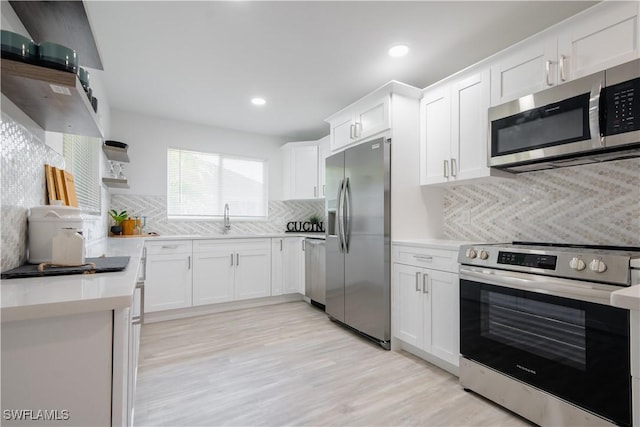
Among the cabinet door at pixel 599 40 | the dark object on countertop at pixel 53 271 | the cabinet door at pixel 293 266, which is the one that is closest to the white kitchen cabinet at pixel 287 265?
the cabinet door at pixel 293 266

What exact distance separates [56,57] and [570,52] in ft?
8.36

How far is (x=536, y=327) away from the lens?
5.63 feet

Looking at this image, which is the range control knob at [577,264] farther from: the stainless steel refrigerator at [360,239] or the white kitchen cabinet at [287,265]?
the white kitchen cabinet at [287,265]

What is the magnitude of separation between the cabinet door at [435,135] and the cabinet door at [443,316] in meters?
0.87

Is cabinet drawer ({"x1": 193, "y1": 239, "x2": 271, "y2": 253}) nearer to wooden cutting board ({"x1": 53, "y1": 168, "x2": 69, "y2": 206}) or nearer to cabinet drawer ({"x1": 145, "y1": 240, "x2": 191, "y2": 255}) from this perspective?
cabinet drawer ({"x1": 145, "y1": 240, "x2": 191, "y2": 255})

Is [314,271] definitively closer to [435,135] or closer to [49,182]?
[435,135]

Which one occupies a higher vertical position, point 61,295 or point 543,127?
point 543,127

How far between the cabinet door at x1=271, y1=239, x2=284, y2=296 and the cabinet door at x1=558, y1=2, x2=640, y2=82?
137 inches

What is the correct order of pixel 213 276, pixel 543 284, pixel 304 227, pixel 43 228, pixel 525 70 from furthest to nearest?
pixel 304 227
pixel 213 276
pixel 525 70
pixel 543 284
pixel 43 228

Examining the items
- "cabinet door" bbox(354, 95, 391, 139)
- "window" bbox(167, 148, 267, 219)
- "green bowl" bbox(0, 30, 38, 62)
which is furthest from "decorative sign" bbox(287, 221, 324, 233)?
"green bowl" bbox(0, 30, 38, 62)

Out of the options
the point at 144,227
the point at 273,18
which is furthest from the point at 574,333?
the point at 144,227

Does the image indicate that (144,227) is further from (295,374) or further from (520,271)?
(520,271)

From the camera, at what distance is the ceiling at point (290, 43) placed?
6.49 feet

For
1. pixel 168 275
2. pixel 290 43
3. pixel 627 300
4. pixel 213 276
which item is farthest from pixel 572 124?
pixel 168 275
